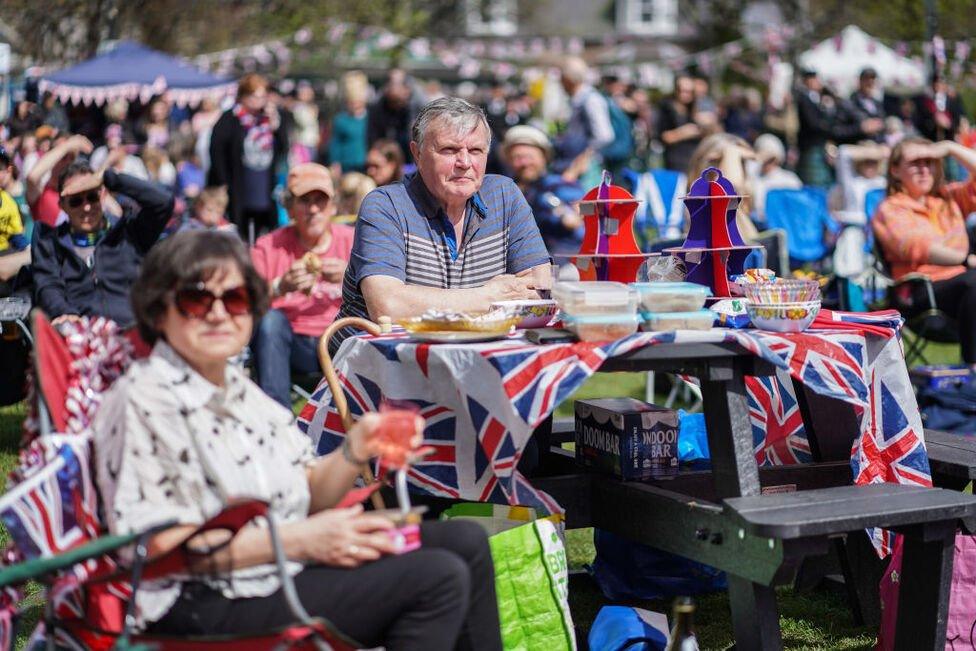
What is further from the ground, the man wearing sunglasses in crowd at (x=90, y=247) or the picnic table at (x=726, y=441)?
the man wearing sunglasses in crowd at (x=90, y=247)

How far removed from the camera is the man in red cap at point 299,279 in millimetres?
5656

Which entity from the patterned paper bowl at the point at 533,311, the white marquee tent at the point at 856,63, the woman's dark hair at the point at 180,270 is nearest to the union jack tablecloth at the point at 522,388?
the patterned paper bowl at the point at 533,311

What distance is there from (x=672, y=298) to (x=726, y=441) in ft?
1.25

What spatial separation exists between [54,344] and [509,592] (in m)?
1.29

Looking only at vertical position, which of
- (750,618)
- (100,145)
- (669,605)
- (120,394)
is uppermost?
(100,145)

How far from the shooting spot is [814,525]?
2.89 m

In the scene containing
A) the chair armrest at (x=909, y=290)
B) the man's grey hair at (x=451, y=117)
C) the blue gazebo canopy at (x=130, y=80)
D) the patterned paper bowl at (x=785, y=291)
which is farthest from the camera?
the blue gazebo canopy at (x=130, y=80)

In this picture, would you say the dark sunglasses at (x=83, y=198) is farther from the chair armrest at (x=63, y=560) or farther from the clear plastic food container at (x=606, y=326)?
the chair armrest at (x=63, y=560)

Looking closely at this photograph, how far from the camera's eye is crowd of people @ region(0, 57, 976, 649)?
2533 millimetres

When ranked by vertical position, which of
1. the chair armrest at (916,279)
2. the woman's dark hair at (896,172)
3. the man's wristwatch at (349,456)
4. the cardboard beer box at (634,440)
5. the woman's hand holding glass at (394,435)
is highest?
the woman's dark hair at (896,172)

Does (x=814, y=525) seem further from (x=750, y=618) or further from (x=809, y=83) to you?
(x=809, y=83)

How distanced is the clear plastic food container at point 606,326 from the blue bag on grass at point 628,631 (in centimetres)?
83

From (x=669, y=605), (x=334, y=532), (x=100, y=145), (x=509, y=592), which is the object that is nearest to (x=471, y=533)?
(x=334, y=532)

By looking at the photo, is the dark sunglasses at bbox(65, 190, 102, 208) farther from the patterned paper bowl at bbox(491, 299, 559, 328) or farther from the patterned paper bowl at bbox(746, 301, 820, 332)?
the patterned paper bowl at bbox(746, 301, 820, 332)
